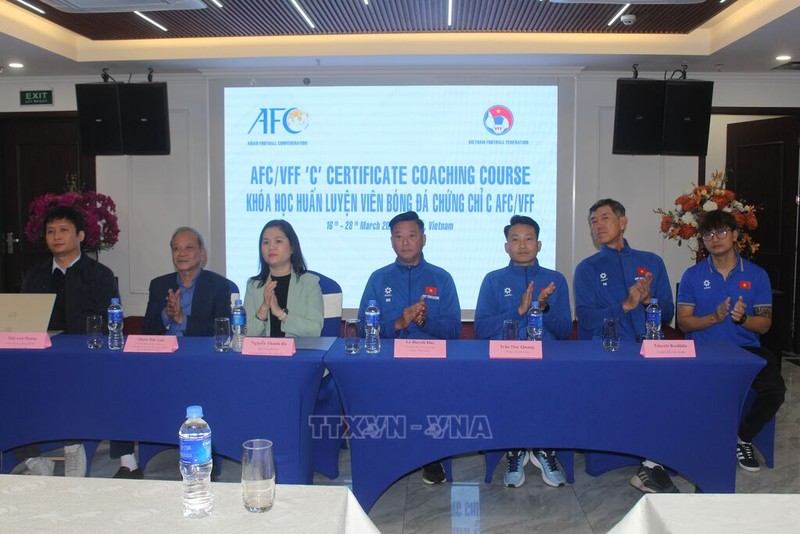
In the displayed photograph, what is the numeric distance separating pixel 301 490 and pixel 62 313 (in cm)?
231

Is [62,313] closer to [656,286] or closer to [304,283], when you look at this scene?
[304,283]

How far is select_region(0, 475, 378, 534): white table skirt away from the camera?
136cm

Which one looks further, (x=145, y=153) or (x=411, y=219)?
(x=145, y=153)

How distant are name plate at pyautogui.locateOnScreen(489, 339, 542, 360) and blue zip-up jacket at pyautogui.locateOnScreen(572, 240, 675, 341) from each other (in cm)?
92

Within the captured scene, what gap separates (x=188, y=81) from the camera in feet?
18.4

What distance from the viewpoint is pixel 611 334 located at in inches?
105

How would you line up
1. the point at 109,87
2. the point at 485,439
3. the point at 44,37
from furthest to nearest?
the point at 109,87, the point at 44,37, the point at 485,439

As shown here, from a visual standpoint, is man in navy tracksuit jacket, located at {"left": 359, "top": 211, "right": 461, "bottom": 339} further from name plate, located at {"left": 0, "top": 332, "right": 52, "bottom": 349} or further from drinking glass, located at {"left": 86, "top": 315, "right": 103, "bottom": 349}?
name plate, located at {"left": 0, "top": 332, "right": 52, "bottom": 349}

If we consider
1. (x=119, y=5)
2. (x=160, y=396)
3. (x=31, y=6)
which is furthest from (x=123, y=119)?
(x=160, y=396)

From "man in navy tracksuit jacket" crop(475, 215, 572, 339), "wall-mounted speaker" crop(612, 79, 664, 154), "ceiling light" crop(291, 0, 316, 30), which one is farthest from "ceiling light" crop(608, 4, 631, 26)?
"ceiling light" crop(291, 0, 316, 30)

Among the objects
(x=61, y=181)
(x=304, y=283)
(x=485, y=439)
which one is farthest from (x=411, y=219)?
(x=61, y=181)

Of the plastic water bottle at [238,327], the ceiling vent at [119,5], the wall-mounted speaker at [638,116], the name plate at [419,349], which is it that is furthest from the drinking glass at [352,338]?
the wall-mounted speaker at [638,116]

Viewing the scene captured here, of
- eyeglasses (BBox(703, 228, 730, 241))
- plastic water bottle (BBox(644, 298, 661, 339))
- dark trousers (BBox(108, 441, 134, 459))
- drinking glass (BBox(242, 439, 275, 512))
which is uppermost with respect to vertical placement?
eyeglasses (BBox(703, 228, 730, 241))

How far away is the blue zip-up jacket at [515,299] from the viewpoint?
3.25 metres
